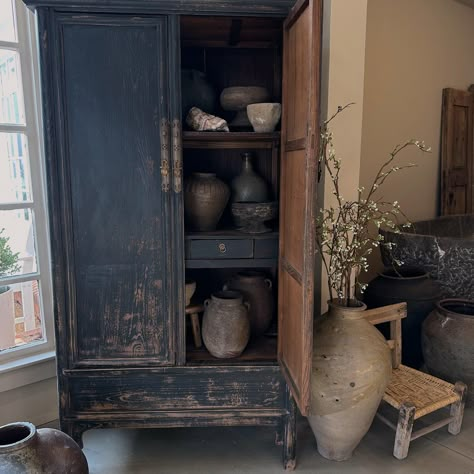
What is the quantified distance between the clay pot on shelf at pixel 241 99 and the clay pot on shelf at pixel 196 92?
7 centimetres

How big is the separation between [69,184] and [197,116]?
0.59m

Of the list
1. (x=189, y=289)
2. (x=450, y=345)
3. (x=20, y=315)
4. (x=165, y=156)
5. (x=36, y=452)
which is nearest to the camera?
(x=36, y=452)

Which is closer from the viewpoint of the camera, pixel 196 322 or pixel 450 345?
pixel 196 322

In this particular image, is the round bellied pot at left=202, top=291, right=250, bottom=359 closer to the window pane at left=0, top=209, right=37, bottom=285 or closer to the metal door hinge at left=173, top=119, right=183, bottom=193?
the metal door hinge at left=173, top=119, right=183, bottom=193

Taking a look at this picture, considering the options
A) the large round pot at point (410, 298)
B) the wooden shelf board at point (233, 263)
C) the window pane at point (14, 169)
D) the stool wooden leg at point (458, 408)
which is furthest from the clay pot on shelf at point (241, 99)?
the stool wooden leg at point (458, 408)

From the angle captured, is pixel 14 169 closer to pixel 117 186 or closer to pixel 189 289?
pixel 117 186

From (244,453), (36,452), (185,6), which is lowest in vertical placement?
(244,453)

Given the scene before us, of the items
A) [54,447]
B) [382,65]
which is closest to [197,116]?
[54,447]

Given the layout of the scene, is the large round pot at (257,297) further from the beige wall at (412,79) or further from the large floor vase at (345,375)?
the beige wall at (412,79)

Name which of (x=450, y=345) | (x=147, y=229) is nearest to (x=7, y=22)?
(x=147, y=229)

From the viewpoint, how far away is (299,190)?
5.21 feet

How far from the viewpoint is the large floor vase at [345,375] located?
182cm

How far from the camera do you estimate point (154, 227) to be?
71.9 inches

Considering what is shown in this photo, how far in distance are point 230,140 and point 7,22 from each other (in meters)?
1.14
